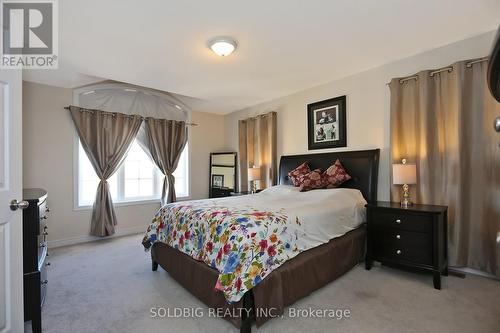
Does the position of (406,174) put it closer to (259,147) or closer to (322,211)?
(322,211)

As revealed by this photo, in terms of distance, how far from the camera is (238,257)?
1782 mm

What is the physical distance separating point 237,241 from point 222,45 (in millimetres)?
1996

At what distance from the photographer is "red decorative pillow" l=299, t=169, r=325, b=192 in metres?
3.51

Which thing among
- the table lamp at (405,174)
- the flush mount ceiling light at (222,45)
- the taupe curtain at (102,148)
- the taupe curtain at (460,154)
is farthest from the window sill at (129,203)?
the taupe curtain at (460,154)

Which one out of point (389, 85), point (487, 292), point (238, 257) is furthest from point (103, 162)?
point (487, 292)

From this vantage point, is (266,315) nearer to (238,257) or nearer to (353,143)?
(238,257)

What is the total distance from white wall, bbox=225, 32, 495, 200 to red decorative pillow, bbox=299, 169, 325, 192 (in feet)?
1.85

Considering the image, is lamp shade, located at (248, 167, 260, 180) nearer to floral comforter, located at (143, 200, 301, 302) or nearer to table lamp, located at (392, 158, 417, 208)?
floral comforter, located at (143, 200, 301, 302)

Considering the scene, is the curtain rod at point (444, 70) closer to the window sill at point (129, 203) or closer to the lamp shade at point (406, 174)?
the lamp shade at point (406, 174)

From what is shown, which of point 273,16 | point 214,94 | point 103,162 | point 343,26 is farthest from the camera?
point 214,94

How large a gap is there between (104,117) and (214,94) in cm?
191

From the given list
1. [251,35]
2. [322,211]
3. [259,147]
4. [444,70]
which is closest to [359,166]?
[322,211]

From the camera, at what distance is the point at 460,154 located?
2598mm

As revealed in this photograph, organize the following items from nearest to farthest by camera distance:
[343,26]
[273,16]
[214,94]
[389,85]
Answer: [273,16], [343,26], [389,85], [214,94]
